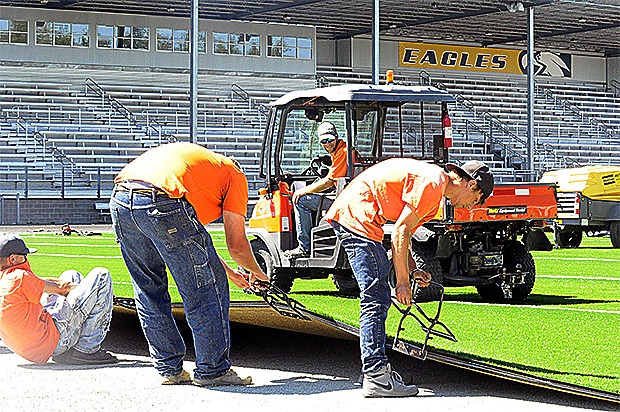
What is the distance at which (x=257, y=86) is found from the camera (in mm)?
43812

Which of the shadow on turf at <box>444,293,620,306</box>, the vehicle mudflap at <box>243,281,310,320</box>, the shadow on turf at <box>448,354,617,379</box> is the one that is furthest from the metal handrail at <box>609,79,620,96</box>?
the shadow on turf at <box>448,354,617,379</box>

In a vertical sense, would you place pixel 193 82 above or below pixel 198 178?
above

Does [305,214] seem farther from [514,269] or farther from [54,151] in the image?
[54,151]

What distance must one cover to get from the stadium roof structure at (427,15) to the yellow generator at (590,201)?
16779 mm

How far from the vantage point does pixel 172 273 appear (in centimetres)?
689

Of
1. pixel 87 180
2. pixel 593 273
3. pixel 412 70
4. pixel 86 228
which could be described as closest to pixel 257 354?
pixel 593 273

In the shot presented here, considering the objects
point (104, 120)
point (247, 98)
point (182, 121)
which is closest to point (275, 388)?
point (104, 120)

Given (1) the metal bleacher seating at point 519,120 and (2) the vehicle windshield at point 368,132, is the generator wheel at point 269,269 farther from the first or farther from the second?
(1) the metal bleacher seating at point 519,120

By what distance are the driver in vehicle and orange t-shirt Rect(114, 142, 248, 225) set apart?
4.35 m

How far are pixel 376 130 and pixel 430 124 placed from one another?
2.10 feet

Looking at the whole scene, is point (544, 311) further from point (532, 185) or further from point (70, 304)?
point (70, 304)

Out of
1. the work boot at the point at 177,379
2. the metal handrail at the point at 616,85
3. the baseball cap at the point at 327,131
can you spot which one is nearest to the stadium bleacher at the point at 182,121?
the metal handrail at the point at 616,85

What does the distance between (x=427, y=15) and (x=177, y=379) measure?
125 feet

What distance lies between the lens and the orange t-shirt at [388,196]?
6.68 meters
